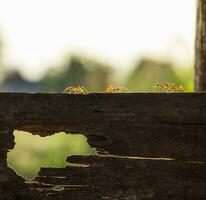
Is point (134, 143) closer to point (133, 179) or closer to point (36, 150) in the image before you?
point (133, 179)

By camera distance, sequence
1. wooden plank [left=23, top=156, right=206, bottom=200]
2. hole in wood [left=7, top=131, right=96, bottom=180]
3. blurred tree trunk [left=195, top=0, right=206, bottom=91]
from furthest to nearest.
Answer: hole in wood [left=7, top=131, right=96, bottom=180] < blurred tree trunk [left=195, top=0, right=206, bottom=91] < wooden plank [left=23, top=156, right=206, bottom=200]

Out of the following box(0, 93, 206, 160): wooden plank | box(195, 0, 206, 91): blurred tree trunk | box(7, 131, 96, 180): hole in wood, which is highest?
box(7, 131, 96, 180): hole in wood

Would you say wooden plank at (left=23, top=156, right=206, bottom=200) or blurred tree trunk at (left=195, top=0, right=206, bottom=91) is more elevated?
blurred tree trunk at (left=195, top=0, right=206, bottom=91)

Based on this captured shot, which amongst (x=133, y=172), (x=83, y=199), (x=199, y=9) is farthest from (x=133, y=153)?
(x=199, y=9)

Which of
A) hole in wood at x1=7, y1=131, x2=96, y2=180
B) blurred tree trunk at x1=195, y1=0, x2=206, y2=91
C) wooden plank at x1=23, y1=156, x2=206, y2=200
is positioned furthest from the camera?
hole in wood at x1=7, y1=131, x2=96, y2=180

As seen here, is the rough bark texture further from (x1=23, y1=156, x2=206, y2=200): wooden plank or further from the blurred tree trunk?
the blurred tree trunk

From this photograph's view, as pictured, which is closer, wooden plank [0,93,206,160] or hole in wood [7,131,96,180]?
wooden plank [0,93,206,160]

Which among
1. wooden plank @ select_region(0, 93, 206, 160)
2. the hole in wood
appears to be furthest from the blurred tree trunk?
the hole in wood

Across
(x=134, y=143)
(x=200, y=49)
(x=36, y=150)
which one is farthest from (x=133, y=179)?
(x=36, y=150)
